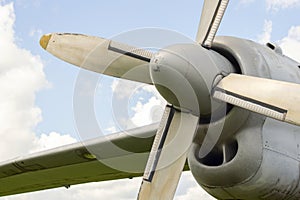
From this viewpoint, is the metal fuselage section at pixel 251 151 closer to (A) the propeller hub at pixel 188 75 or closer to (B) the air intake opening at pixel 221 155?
(B) the air intake opening at pixel 221 155

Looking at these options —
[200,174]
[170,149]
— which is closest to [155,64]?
[170,149]

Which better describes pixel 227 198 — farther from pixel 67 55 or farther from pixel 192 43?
pixel 67 55

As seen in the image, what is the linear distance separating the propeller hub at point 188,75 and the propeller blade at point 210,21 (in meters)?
0.32

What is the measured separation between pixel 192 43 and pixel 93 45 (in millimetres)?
1320

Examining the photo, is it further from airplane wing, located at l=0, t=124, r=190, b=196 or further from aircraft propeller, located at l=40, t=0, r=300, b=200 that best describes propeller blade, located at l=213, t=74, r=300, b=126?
airplane wing, located at l=0, t=124, r=190, b=196

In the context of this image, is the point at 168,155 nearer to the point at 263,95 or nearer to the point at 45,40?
the point at 263,95

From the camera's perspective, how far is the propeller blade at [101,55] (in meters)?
6.20

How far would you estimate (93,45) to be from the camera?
6.56 m

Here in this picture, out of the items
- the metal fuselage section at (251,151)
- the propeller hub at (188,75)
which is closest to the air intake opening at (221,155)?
the metal fuselage section at (251,151)

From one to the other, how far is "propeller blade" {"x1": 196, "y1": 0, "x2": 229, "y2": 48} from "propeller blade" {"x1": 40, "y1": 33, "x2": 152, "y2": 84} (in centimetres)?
70

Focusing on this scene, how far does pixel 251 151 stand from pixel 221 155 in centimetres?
46

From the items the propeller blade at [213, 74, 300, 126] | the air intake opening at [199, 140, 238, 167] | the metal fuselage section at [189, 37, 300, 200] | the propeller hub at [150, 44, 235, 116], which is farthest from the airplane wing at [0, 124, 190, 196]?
the propeller blade at [213, 74, 300, 126]

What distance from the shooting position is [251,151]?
5898 mm

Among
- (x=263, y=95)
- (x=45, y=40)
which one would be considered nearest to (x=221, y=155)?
(x=263, y=95)
